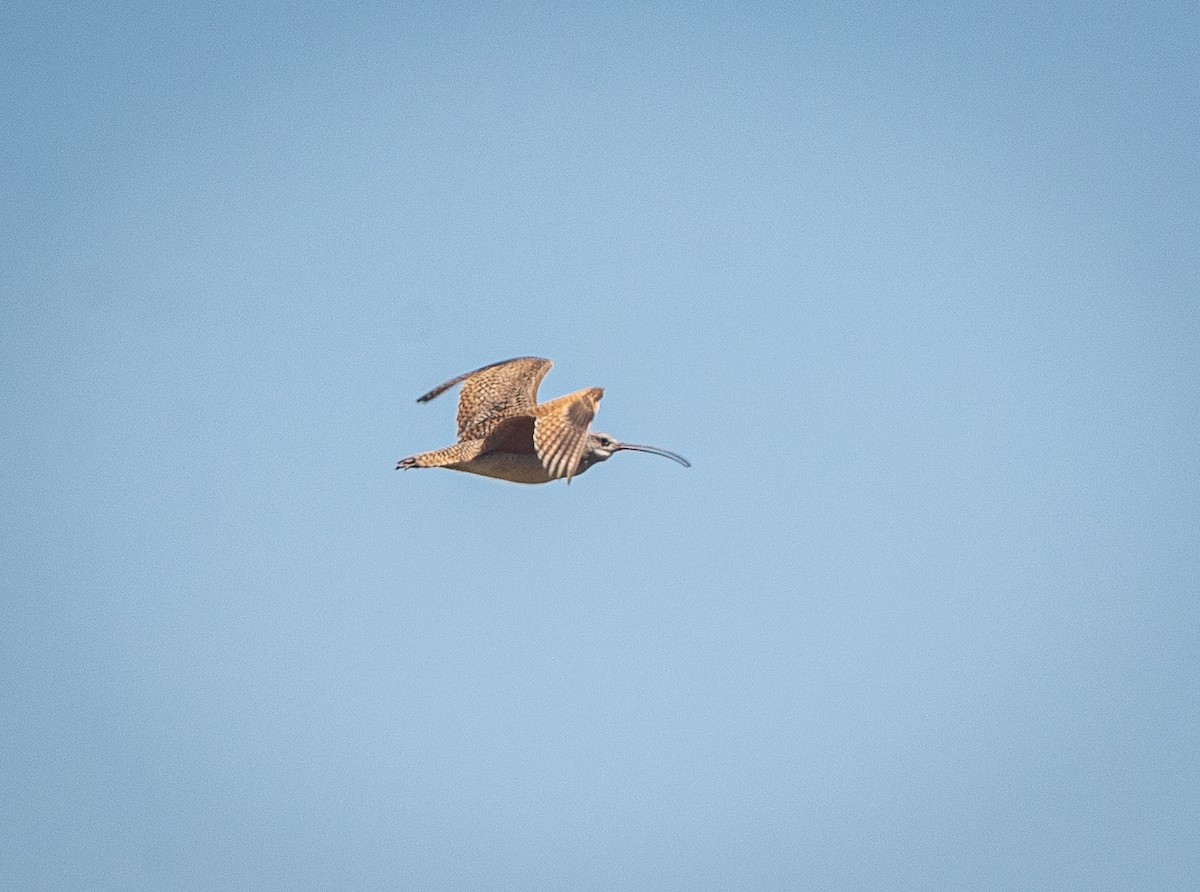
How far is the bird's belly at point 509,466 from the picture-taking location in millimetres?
23859

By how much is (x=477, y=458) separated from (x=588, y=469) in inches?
86.3

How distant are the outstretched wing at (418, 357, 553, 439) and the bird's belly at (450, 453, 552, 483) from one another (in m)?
0.65

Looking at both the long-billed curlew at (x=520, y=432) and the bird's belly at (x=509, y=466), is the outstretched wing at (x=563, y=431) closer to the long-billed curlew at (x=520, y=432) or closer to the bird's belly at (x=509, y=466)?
the long-billed curlew at (x=520, y=432)

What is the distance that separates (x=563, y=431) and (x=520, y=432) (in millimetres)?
1382

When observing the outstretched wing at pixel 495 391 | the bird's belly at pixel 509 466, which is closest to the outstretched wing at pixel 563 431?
the bird's belly at pixel 509 466

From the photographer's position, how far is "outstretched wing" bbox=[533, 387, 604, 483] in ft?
71.8

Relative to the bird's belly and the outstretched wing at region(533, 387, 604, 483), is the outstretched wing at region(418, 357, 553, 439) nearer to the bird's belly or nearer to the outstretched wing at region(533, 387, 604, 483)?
the bird's belly

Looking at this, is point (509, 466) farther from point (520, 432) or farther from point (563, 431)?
point (563, 431)

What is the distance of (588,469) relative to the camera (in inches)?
→ 1000

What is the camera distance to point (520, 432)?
2359 cm

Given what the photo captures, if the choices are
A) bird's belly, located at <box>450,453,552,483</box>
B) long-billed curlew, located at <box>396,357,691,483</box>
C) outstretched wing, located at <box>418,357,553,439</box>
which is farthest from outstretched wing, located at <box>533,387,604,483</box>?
outstretched wing, located at <box>418,357,553,439</box>

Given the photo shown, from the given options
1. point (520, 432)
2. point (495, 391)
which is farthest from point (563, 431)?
point (495, 391)

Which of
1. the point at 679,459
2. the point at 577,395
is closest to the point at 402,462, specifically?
the point at 577,395

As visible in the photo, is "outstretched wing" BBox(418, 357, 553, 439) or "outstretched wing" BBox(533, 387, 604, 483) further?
"outstretched wing" BBox(418, 357, 553, 439)
